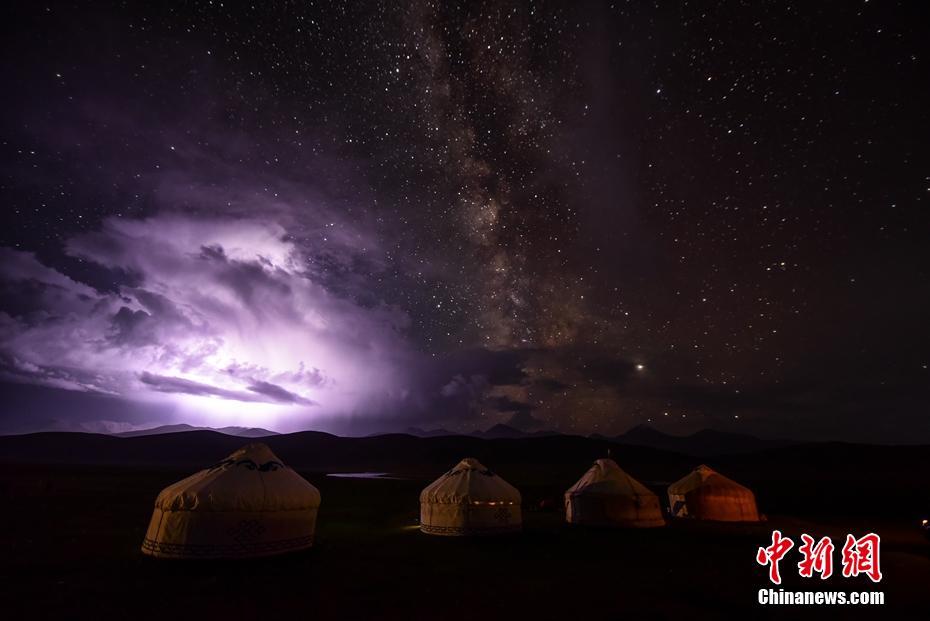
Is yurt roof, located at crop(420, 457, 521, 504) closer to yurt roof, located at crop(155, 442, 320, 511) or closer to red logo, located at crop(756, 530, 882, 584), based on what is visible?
yurt roof, located at crop(155, 442, 320, 511)

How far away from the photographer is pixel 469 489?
1519 centimetres

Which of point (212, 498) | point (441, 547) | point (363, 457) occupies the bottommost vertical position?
point (363, 457)

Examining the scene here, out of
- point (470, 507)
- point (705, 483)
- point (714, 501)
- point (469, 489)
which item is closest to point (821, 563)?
point (470, 507)

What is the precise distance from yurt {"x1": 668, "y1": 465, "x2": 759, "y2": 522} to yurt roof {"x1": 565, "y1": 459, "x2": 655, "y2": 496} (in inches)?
174

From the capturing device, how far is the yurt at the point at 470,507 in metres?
14.9

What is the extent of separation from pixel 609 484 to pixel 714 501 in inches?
245

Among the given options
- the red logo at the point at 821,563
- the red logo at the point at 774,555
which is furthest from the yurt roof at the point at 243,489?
the red logo at the point at 821,563

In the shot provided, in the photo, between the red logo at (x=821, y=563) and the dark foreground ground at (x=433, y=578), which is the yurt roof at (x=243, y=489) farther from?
the red logo at (x=821, y=563)

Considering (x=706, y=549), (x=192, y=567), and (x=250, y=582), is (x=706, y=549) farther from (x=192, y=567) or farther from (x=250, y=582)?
(x=192, y=567)

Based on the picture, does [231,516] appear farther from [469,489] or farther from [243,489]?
[469,489]

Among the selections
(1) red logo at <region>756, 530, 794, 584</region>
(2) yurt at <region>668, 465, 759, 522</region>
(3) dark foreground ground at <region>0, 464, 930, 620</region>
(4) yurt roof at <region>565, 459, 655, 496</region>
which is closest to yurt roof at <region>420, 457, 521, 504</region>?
(3) dark foreground ground at <region>0, 464, 930, 620</region>

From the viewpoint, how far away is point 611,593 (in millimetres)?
8305

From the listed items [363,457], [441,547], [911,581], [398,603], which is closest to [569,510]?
[441,547]

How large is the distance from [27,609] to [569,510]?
1577 cm
